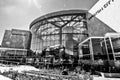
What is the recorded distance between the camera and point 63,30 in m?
24.1

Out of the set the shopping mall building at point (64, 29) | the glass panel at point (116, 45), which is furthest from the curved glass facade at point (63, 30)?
the glass panel at point (116, 45)

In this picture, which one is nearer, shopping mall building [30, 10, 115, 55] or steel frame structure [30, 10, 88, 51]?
shopping mall building [30, 10, 115, 55]

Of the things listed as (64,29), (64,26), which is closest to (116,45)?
(64,29)

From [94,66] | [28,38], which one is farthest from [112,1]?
[28,38]

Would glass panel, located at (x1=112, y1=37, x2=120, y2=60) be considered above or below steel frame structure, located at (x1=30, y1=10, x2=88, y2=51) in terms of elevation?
below

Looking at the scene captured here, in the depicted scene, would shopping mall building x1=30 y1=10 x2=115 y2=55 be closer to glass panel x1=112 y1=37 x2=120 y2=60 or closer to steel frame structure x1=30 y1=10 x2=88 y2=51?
steel frame structure x1=30 y1=10 x2=88 y2=51

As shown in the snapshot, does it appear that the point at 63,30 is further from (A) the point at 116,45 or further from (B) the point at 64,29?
(A) the point at 116,45

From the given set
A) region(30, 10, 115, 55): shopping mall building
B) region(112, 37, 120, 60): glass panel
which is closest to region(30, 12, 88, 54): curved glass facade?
region(30, 10, 115, 55): shopping mall building

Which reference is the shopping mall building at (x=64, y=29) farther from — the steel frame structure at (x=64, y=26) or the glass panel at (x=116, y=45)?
the glass panel at (x=116, y=45)

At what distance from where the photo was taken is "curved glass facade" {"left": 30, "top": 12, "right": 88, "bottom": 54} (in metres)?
22.9

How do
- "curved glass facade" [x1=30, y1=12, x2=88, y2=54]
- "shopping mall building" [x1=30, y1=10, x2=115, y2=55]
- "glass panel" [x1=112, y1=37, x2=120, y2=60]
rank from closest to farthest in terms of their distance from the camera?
1. "glass panel" [x1=112, y1=37, x2=120, y2=60]
2. "shopping mall building" [x1=30, y1=10, x2=115, y2=55]
3. "curved glass facade" [x1=30, y1=12, x2=88, y2=54]

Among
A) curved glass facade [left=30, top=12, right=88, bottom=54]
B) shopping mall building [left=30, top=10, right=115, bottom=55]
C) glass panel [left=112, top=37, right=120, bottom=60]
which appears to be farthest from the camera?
curved glass facade [left=30, top=12, right=88, bottom=54]

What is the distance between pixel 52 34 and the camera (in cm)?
2495

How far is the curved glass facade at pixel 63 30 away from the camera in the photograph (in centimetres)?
2291
